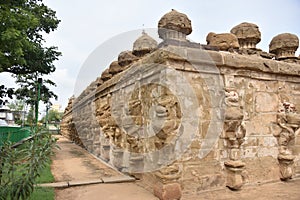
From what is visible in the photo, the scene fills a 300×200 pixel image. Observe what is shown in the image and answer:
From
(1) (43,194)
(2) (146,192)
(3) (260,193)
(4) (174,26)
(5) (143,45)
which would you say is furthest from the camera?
(5) (143,45)

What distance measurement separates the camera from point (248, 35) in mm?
5000

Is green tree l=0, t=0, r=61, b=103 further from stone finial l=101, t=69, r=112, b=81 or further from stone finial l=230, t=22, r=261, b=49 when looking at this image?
stone finial l=230, t=22, r=261, b=49

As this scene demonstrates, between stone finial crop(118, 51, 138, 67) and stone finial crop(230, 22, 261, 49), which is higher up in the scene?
stone finial crop(230, 22, 261, 49)

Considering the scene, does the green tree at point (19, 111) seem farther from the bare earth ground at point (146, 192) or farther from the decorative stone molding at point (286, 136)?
the decorative stone molding at point (286, 136)

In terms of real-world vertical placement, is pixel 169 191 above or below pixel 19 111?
below

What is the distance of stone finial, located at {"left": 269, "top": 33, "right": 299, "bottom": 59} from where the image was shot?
206 inches

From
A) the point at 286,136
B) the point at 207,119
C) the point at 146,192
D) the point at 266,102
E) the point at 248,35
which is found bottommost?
the point at 146,192

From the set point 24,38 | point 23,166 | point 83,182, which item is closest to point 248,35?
point 83,182

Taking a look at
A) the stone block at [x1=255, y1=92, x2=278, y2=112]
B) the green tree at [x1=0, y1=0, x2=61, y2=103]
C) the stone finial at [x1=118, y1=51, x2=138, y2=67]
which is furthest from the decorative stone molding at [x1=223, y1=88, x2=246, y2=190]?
the green tree at [x1=0, y1=0, x2=61, y2=103]

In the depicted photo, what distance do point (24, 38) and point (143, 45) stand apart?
11.4ft

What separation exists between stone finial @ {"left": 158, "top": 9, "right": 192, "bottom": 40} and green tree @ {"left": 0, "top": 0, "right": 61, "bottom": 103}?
3.88 meters

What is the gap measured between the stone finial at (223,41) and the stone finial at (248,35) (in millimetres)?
808

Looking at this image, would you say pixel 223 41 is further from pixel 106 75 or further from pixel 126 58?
pixel 106 75

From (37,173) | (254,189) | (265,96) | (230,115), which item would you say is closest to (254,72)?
(265,96)
